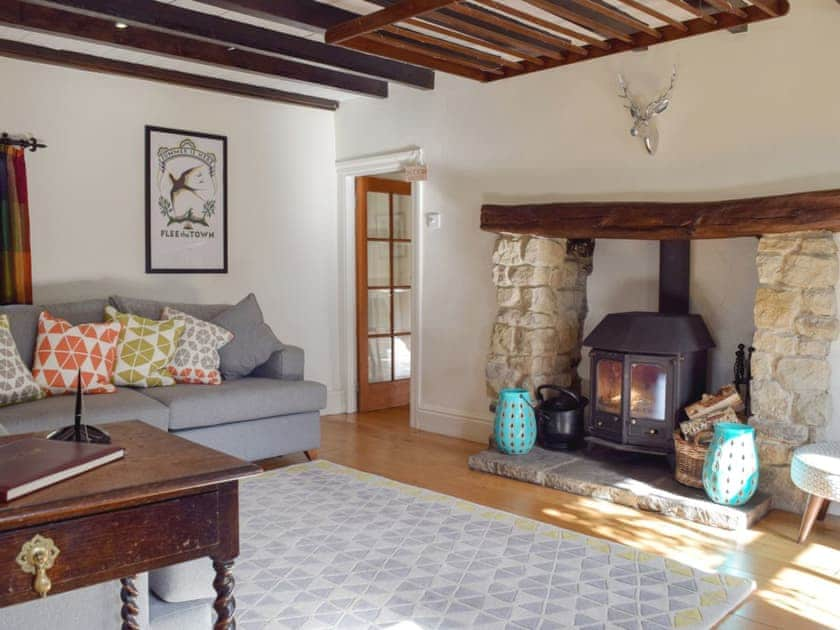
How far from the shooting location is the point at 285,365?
470cm

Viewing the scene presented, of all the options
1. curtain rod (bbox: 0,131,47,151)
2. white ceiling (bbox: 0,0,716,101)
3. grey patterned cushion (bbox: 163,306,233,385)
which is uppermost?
white ceiling (bbox: 0,0,716,101)

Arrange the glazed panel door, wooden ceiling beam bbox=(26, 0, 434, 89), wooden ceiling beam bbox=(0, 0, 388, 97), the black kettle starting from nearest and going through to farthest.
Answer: wooden ceiling beam bbox=(26, 0, 434, 89) → wooden ceiling beam bbox=(0, 0, 388, 97) → the black kettle → the glazed panel door

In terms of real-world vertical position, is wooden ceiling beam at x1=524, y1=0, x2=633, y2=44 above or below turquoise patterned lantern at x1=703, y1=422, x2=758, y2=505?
above

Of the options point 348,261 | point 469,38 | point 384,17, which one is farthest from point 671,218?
point 348,261

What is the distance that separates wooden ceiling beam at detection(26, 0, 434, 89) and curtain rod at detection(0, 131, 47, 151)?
51.4 inches

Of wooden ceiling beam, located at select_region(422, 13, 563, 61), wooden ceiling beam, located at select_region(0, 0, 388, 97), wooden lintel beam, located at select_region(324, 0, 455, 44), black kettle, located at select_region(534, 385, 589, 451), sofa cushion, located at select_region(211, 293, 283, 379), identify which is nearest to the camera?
wooden lintel beam, located at select_region(324, 0, 455, 44)

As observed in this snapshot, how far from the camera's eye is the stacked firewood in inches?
148

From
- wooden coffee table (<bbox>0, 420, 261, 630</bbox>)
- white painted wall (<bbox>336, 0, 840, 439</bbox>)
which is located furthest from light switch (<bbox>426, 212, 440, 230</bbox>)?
wooden coffee table (<bbox>0, 420, 261, 630</bbox>)

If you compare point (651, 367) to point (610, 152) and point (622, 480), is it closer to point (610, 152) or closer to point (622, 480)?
point (622, 480)

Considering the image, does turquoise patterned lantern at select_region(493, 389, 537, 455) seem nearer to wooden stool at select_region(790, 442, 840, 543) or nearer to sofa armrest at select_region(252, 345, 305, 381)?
sofa armrest at select_region(252, 345, 305, 381)

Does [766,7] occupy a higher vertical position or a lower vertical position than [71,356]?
higher

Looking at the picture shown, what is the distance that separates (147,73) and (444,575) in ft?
12.2

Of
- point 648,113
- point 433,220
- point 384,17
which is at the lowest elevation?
point 433,220

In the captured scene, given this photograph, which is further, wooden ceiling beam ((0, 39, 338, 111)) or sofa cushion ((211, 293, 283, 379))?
sofa cushion ((211, 293, 283, 379))
